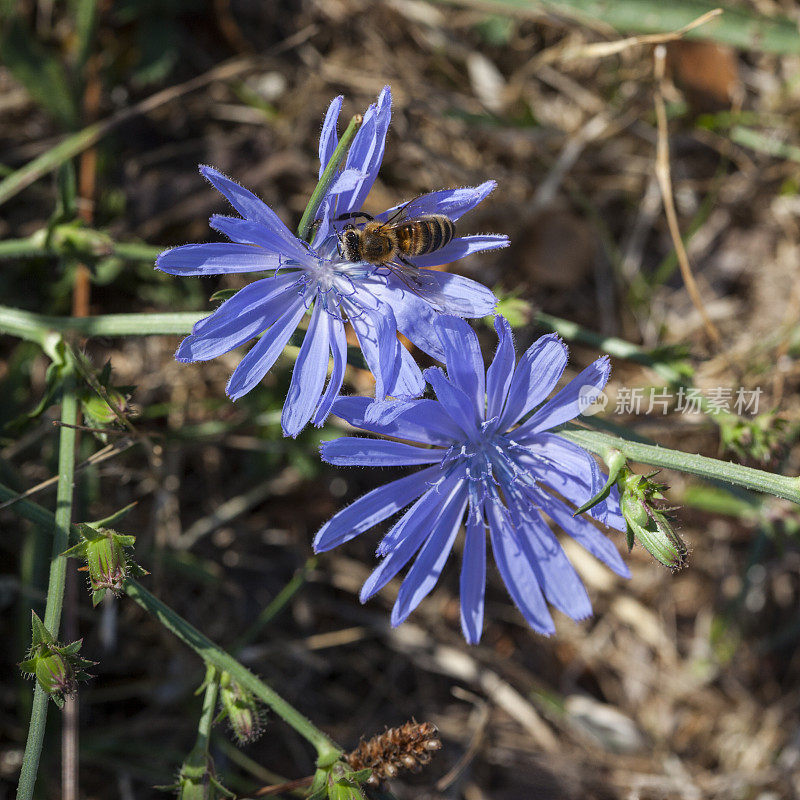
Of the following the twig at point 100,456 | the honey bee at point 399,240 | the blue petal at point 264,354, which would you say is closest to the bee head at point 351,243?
the honey bee at point 399,240

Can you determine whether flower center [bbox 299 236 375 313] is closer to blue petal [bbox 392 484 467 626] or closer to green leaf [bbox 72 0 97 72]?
blue petal [bbox 392 484 467 626]

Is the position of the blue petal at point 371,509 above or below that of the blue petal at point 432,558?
above

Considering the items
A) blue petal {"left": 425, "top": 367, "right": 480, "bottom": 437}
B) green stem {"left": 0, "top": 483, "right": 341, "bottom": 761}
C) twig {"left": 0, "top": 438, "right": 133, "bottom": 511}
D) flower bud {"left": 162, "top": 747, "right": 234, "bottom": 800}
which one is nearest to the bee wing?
blue petal {"left": 425, "top": 367, "right": 480, "bottom": 437}

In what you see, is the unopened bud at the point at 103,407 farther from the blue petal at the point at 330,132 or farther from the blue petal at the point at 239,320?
the blue petal at the point at 330,132

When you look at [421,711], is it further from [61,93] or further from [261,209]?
[61,93]

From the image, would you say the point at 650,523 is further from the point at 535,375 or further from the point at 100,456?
the point at 100,456

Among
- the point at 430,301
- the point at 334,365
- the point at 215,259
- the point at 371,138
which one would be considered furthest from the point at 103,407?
→ the point at 371,138
